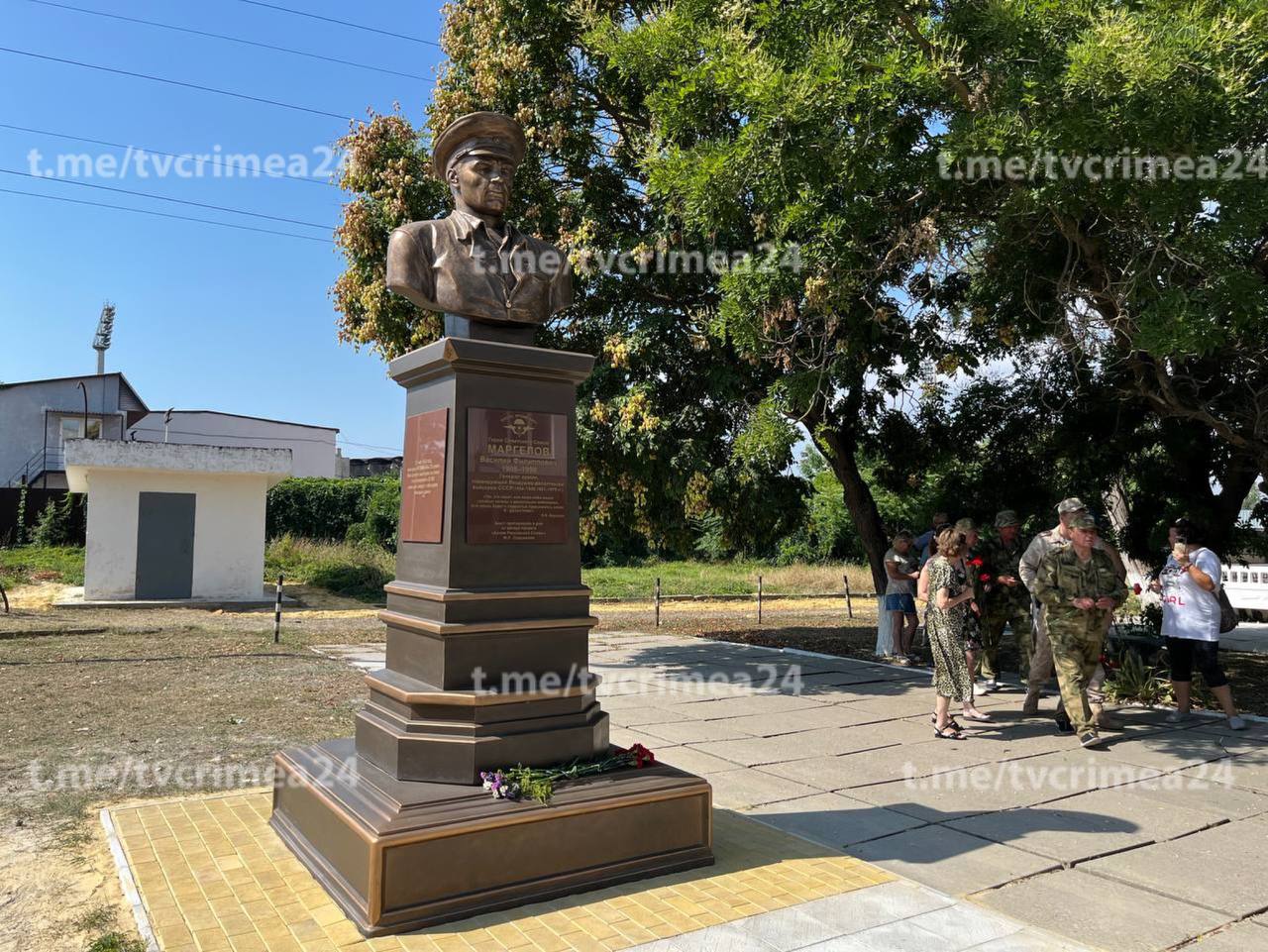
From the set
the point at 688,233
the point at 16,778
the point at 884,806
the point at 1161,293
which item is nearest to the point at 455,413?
the point at 884,806

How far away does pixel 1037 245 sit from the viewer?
882 centimetres

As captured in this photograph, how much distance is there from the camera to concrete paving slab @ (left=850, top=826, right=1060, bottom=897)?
4.32m

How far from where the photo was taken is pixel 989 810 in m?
5.39

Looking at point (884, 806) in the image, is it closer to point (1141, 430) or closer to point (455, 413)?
point (455, 413)

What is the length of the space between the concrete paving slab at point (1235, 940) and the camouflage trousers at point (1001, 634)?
544 centimetres

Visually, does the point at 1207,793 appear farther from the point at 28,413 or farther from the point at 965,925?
the point at 28,413

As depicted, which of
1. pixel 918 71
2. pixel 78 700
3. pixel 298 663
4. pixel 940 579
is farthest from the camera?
pixel 298 663

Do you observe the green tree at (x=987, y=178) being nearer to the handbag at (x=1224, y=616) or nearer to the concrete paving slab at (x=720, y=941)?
the handbag at (x=1224, y=616)

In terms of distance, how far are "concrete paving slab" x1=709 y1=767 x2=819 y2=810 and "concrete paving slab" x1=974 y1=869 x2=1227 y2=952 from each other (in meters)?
1.68

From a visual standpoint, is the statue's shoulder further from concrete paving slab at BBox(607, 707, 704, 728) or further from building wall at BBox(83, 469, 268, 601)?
building wall at BBox(83, 469, 268, 601)

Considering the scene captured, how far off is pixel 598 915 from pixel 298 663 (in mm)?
8514

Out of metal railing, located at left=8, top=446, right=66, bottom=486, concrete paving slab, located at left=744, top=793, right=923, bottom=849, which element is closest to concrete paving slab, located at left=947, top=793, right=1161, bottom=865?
concrete paving slab, located at left=744, top=793, right=923, bottom=849

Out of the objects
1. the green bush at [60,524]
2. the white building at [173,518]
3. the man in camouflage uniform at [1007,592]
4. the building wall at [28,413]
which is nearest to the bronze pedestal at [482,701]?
the man in camouflage uniform at [1007,592]

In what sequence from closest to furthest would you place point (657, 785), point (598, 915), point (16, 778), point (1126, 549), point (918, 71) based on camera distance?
point (598, 915) < point (657, 785) < point (16, 778) < point (918, 71) < point (1126, 549)
